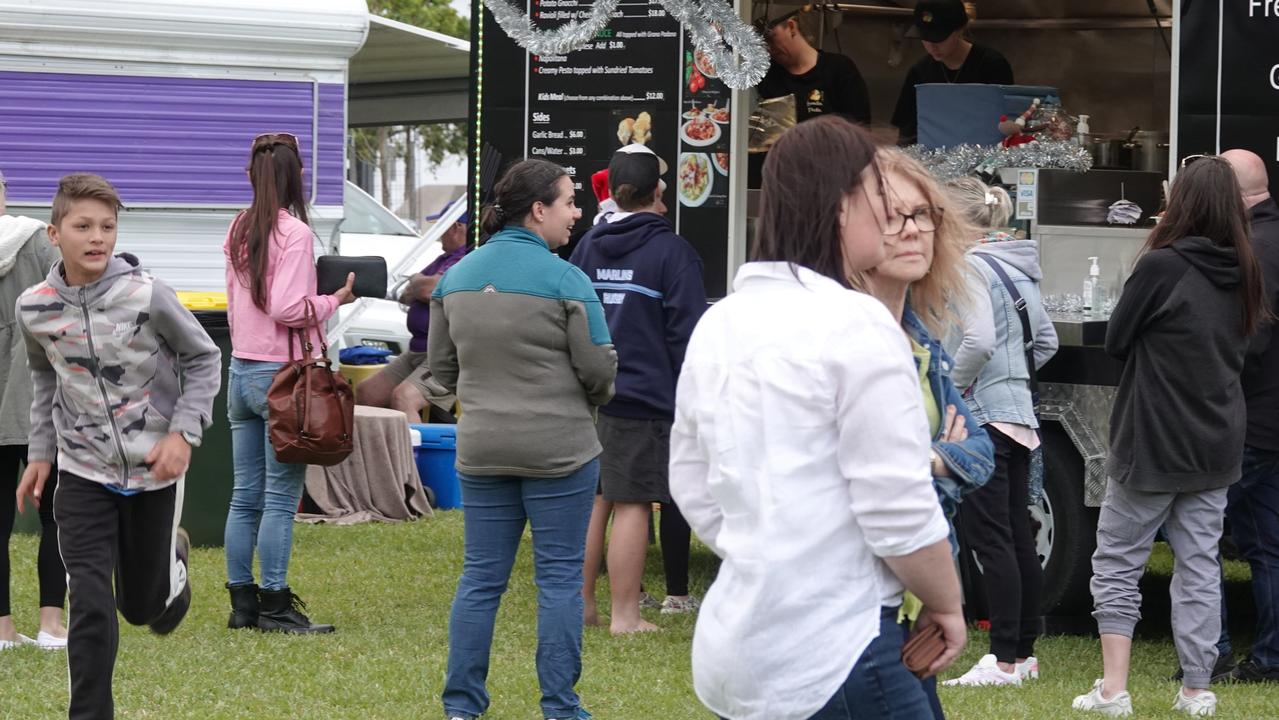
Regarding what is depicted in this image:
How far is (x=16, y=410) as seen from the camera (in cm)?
617

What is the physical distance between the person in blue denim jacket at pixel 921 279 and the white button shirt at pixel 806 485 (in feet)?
0.82

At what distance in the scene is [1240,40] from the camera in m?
6.39

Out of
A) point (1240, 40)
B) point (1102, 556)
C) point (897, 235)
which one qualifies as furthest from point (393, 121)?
point (897, 235)

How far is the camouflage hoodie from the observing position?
4.60 metres

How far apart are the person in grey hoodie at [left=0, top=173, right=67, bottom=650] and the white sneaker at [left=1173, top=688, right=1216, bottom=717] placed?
3.74 m

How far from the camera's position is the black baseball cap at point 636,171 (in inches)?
256

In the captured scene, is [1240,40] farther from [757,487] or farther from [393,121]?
[393,121]

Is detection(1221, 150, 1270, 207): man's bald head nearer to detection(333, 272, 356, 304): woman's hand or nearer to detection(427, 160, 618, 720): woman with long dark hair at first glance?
detection(427, 160, 618, 720): woman with long dark hair

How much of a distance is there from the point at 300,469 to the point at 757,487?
418cm

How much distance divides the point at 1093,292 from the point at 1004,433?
131 cm

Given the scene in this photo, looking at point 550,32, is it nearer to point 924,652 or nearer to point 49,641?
point 49,641

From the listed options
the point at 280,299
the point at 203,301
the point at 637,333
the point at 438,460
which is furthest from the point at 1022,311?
the point at 438,460

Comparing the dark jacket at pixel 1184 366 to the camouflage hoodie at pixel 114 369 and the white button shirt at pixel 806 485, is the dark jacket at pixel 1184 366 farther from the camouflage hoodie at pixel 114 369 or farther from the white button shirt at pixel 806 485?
the white button shirt at pixel 806 485

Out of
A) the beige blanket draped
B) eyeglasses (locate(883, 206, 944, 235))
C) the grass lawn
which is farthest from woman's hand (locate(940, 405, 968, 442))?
the beige blanket draped
